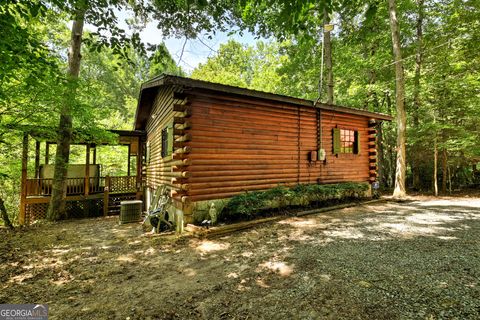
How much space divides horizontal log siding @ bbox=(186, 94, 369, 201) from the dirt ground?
66.0 inches

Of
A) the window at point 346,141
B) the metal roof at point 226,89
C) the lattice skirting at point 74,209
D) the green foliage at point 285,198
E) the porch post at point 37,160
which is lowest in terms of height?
the lattice skirting at point 74,209

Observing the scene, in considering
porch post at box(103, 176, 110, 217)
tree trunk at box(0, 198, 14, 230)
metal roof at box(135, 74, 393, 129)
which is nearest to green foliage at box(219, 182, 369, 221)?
metal roof at box(135, 74, 393, 129)

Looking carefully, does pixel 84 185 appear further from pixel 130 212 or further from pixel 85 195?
pixel 130 212

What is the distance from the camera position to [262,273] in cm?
336

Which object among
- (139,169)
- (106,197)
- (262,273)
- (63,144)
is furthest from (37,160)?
(262,273)

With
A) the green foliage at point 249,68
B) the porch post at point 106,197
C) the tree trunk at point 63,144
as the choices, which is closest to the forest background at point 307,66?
the green foliage at point 249,68

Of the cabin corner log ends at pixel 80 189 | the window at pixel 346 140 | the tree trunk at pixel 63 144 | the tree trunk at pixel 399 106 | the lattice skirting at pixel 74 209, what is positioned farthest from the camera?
the tree trunk at pixel 399 106

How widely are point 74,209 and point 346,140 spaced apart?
12.9 metres

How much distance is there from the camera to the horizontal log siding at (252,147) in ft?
20.3

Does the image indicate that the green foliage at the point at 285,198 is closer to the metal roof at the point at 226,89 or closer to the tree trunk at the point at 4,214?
the metal roof at the point at 226,89

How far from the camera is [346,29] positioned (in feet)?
45.3

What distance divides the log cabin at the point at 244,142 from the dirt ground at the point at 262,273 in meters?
1.66

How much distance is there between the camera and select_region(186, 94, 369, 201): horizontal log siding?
618cm

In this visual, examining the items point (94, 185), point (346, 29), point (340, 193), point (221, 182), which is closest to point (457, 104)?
point (346, 29)
